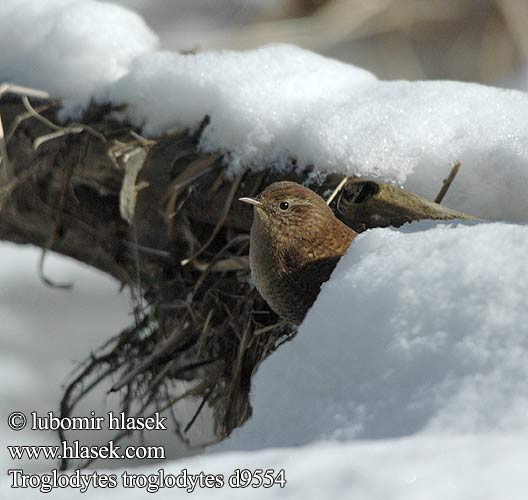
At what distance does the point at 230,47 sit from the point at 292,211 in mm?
3553


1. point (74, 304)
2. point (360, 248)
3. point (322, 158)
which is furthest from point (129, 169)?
point (74, 304)

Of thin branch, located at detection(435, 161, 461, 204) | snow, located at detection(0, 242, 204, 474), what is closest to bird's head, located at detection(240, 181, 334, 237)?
thin branch, located at detection(435, 161, 461, 204)

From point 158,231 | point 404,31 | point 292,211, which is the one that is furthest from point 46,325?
point 292,211

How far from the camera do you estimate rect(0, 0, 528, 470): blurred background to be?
5.17 metres

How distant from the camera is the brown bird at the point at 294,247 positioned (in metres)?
2.12

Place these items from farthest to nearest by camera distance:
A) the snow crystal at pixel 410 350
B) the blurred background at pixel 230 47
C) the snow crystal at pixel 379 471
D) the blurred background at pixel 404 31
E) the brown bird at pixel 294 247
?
the blurred background at pixel 404 31 → the blurred background at pixel 230 47 → the brown bird at pixel 294 247 → the snow crystal at pixel 410 350 → the snow crystal at pixel 379 471

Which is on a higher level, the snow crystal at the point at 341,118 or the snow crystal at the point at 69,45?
the snow crystal at the point at 69,45

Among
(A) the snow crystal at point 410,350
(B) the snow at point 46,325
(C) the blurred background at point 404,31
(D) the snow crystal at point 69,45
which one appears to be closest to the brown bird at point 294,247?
(A) the snow crystal at point 410,350

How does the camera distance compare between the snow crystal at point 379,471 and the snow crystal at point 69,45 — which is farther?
the snow crystal at point 69,45

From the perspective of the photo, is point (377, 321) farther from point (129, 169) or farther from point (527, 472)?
point (129, 169)

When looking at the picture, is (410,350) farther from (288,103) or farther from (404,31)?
(404,31)

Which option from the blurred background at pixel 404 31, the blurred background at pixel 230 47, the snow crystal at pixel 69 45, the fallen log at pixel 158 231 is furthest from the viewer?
the blurred background at pixel 404 31

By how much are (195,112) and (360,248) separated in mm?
1028

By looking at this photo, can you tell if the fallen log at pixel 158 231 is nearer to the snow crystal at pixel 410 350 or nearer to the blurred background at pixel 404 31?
the snow crystal at pixel 410 350
